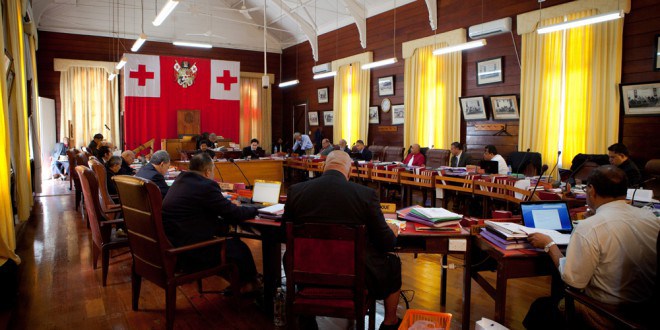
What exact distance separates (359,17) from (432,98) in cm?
315

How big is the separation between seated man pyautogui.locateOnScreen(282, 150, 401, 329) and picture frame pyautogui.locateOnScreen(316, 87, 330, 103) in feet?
34.7

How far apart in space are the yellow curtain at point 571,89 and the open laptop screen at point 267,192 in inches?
207

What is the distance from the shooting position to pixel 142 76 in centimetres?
1176

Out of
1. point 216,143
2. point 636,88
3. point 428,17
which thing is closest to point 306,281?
point 636,88

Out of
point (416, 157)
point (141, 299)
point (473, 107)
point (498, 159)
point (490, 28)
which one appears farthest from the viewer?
point (473, 107)

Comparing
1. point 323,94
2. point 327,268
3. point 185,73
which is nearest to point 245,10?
point 185,73

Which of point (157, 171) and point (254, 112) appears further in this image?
point (254, 112)

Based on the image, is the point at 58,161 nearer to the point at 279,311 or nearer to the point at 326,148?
Result: the point at 326,148

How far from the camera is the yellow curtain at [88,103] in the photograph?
11.7 meters

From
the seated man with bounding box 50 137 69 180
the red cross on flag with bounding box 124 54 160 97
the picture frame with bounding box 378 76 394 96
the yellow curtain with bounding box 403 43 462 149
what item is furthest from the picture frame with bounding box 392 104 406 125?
the seated man with bounding box 50 137 69 180

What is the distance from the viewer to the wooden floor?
284 cm

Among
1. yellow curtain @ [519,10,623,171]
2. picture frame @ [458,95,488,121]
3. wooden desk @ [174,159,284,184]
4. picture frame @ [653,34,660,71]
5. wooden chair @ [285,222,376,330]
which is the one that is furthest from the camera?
wooden desk @ [174,159,284,184]

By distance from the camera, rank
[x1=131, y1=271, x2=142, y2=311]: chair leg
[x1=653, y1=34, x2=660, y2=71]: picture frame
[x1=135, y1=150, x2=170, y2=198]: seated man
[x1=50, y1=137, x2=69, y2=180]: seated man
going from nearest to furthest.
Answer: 1. [x1=131, y1=271, x2=142, y2=311]: chair leg
2. [x1=135, y1=150, x2=170, y2=198]: seated man
3. [x1=653, y1=34, x2=660, y2=71]: picture frame
4. [x1=50, y1=137, x2=69, y2=180]: seated man

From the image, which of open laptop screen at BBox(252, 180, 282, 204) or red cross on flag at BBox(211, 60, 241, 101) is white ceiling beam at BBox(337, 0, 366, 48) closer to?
red cross on flag at BBox(211, 60, 241, 101)
